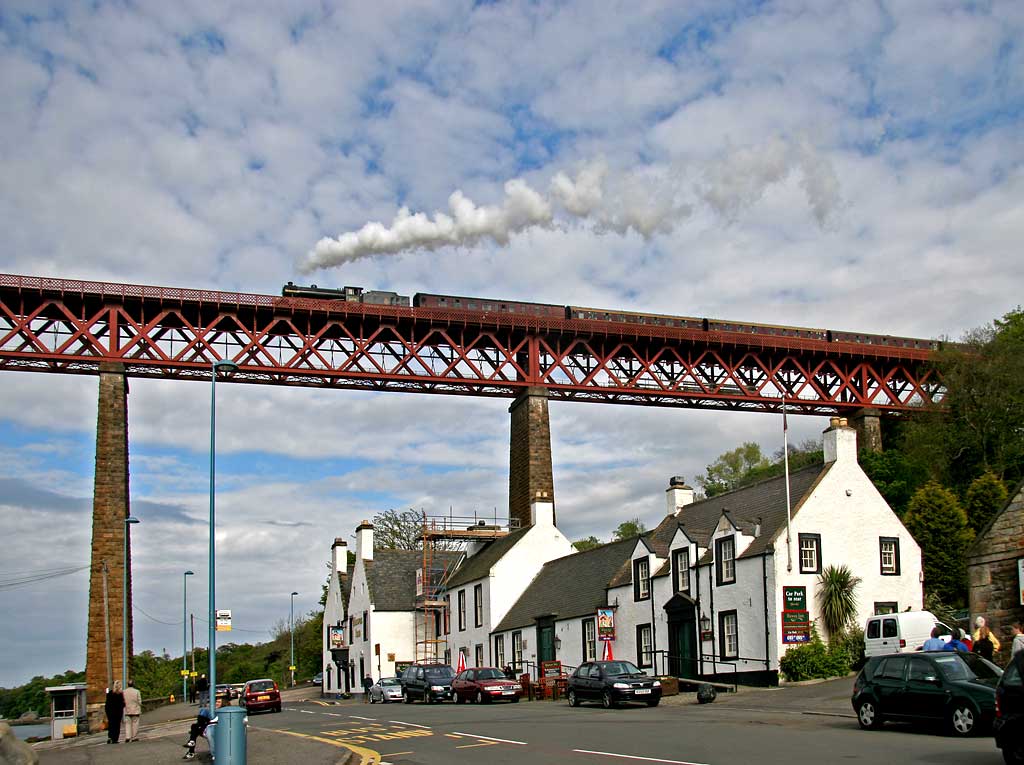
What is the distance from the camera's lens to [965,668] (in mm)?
21094

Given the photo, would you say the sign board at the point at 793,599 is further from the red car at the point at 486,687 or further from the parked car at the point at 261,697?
the parked car at the point at 261,697

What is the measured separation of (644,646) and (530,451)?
20.3 metres

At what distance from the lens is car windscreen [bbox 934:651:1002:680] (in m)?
21.0

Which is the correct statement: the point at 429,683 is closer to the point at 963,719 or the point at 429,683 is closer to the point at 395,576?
the point at 395,576

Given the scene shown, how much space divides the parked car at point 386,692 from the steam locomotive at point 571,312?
22.1 metres

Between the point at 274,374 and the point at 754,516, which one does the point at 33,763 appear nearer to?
the point at 754,516

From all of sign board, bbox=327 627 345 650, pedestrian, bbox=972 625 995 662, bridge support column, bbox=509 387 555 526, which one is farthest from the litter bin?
sign board, bbox=327 627 345 650

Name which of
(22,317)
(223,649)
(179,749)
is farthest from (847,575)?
(223,649)

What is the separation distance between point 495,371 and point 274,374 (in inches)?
507

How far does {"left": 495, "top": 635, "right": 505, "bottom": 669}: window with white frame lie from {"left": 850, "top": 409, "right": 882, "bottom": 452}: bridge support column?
28.5 meters

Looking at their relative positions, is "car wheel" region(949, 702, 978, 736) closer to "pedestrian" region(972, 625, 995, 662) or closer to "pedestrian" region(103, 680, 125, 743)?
"pedestrian" region(972, 625, 995, 662)

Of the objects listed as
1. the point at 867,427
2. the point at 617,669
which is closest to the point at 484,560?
the point at 867,427

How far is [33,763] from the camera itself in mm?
15461

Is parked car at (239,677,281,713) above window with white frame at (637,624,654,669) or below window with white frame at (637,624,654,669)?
below
